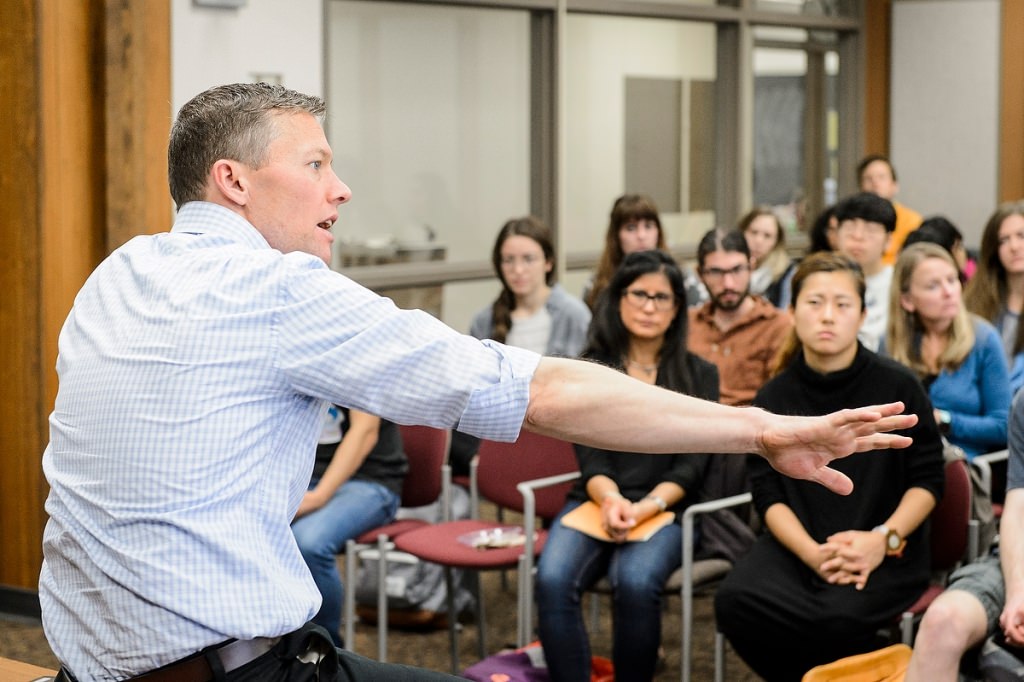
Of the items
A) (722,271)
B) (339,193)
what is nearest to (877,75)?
(722,271)

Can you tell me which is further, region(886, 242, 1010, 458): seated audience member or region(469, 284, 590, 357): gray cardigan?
region(469, 284, 590, 357): gray cardigan

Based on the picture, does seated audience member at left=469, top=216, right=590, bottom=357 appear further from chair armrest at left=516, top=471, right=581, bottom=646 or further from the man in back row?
the man in back row

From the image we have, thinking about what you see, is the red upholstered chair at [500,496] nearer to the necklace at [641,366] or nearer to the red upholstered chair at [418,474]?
the red upholstered chair at [418,474]

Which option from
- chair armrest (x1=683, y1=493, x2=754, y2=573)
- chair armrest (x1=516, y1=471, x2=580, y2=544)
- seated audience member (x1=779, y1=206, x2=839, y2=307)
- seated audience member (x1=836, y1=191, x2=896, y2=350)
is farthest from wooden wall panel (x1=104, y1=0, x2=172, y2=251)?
seated audience member (x1=779, y1=206, x2=839, y2=307)

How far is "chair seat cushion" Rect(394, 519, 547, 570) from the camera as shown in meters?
4.07

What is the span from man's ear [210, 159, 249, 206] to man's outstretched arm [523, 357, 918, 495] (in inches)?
19.2

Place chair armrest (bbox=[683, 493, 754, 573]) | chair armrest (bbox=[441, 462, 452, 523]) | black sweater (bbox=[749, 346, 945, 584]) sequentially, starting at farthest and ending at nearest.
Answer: chair armrest (bbox=[441, 462, 452, 523]), chair armrest (bbox=[683, 493, 754, 573]), black sweater (bbox=[749, 346, 945, 584])

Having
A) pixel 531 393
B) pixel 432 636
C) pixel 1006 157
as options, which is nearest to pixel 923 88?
pixel 1006 157

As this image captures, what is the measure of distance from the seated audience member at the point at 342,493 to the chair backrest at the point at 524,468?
30cm

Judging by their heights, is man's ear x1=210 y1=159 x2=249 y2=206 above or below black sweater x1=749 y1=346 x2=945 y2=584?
above

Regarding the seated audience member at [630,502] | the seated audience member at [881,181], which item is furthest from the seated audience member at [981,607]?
the seated audience member at [881,181]

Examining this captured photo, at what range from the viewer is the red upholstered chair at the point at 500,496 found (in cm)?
420

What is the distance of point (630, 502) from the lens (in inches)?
161

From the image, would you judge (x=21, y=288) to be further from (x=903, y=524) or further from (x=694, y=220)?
(x=694, y=220)
